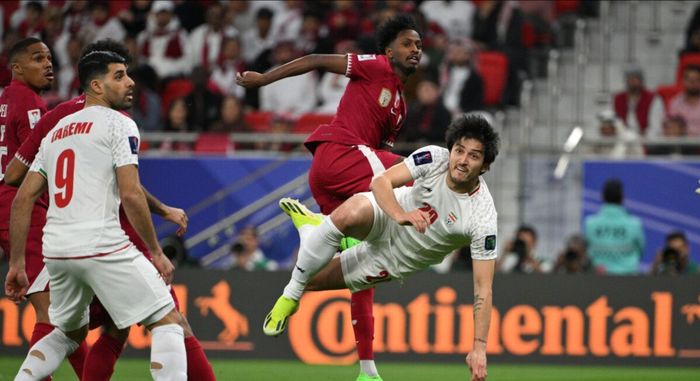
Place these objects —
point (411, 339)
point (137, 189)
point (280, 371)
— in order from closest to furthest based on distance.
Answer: point (137, 189) → point (280, 371) → point (411, 339)

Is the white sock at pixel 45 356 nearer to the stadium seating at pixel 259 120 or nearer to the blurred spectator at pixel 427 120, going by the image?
the blurred spectator at pixel 427 120

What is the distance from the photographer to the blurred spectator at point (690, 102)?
16.0 meters

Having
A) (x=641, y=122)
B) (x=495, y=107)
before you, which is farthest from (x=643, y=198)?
(x=495, y=107)

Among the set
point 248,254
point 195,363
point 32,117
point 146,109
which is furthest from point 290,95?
point 195,363

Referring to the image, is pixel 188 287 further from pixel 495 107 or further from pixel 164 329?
pixel 164 329

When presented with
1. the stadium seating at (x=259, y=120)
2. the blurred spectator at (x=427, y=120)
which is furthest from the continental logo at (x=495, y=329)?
the stadium seating at (x=259, y=120)

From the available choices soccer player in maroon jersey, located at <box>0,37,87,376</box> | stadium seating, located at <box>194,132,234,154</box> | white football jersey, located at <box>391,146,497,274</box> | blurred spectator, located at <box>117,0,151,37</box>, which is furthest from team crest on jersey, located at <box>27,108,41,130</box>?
blurred spectator, located at <box>117,0,151,37</box>

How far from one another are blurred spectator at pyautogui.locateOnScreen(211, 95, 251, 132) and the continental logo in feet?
10.1

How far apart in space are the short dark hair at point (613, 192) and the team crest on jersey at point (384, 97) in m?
5.54

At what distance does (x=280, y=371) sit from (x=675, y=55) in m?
7.96

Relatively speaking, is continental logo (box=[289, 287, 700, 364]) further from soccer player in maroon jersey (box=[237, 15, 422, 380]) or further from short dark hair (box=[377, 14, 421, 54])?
short dark hair (box=[377, 14, 421, 54])

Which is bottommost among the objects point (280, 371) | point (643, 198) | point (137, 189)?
point (280, 371)

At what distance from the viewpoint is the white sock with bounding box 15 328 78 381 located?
25.8 ft

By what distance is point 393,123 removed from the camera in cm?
982
